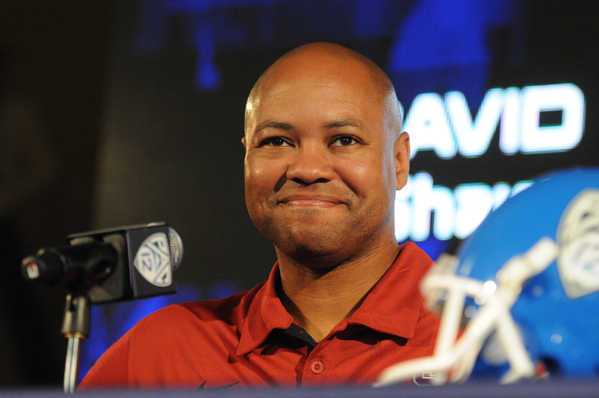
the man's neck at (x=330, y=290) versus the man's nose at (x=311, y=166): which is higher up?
the man's nose at (x=311, y=166)

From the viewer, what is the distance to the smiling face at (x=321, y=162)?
3.79ft

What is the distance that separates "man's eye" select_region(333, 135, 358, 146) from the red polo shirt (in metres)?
0.25

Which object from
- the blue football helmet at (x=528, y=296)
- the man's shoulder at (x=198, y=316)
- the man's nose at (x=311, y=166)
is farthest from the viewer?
the man's shoulder at (x=198, y=316)

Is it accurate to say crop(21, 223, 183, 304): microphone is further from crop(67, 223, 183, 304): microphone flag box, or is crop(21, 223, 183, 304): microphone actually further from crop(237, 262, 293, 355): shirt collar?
crop(237, 262, 293, 355): shirt collar

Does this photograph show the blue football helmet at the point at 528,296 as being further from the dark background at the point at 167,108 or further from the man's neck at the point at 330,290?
the dark background at the point at 167,108

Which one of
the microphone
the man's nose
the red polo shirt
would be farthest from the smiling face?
the microphone

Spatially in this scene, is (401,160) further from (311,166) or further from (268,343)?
(268,343)

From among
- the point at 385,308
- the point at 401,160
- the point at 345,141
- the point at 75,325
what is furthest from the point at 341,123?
the point at 75,325

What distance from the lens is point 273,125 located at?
119 centimetres

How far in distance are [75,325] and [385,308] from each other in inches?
21.0

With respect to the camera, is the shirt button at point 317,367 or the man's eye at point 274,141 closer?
the shirt button at point 317,367

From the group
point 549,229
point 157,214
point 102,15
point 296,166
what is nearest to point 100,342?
point 157,214

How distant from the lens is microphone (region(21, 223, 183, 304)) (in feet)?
2.70

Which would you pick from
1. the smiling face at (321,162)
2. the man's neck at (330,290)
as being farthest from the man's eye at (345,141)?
the man's neck at (330,290)
